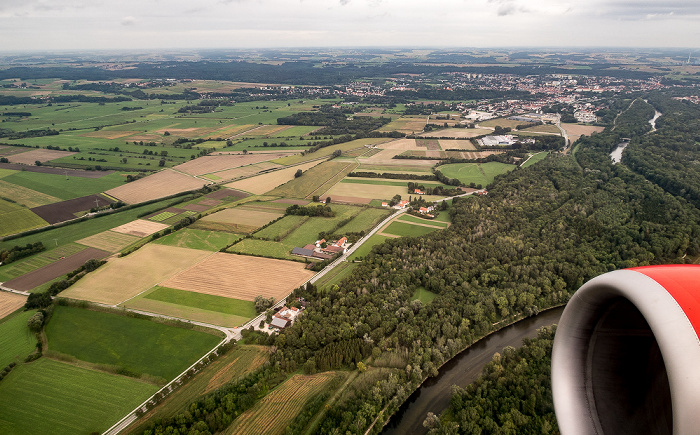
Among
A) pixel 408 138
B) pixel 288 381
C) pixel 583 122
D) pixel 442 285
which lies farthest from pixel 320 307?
pixel 583 122

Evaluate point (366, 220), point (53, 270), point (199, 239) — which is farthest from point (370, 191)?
point (53, 270)

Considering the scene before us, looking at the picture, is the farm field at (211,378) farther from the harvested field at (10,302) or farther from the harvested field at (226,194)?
the harvested field at (226,194)

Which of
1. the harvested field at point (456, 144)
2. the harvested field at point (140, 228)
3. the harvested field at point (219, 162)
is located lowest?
the harvested field at point (140, 228)

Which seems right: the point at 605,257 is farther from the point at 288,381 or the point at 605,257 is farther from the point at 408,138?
the point at 408,138

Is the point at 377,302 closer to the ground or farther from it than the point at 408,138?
closer to the ground

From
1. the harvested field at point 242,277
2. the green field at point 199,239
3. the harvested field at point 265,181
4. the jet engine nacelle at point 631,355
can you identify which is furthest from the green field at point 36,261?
the jet engine nacelle at point 631,355

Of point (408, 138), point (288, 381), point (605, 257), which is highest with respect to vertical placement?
point (408, 138)

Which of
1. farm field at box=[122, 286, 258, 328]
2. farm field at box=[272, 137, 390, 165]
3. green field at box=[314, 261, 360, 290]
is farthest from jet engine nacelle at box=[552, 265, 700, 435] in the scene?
farm field at box=[272, 137, 390, 165]

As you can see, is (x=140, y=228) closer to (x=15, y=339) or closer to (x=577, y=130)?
(x=15, y=339)
